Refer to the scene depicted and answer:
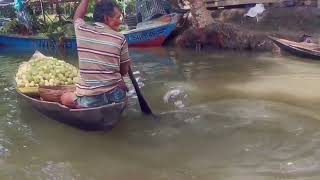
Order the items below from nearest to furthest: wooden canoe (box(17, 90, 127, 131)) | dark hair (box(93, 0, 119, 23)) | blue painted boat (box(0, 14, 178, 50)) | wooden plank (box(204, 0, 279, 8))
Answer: dark hair (box(93, 0, 119, 23))
wooden canoe (box(17, 90, 127, 131))
blue painted boat (box(0, 14, 178, 50))
wooden plank (box(204, 0, 279, 8))

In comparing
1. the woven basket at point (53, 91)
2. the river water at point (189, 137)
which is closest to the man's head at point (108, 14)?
the woven basket at point (53, 91)

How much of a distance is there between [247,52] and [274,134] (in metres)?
7.26

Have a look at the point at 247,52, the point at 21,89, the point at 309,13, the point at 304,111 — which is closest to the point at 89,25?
the point at 21,89

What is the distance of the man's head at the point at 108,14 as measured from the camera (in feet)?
16.8

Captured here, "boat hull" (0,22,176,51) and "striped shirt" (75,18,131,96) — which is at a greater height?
"striped shirt" (75,18,131,96)

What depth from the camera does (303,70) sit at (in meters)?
9.66

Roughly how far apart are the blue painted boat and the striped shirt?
9246 mm

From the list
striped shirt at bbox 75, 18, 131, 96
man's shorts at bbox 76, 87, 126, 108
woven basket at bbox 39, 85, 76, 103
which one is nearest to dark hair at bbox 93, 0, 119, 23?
striped shirt at bbox 75, 18, 131, 96

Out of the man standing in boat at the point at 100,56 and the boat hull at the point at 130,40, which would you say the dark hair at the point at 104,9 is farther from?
the boat hull at the point at 130,40

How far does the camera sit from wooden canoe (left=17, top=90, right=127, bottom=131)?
17.6 feet

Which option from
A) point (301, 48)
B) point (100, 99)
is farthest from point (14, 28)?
point (100, 99)

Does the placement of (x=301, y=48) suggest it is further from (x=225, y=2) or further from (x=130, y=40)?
(x=130, y=40)

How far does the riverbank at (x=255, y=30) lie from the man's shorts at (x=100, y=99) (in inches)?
305

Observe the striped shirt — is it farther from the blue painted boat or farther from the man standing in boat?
the blue painted boat
